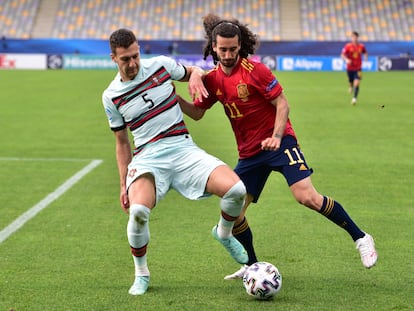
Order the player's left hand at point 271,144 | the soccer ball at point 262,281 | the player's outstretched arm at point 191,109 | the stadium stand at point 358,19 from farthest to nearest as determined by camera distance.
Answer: the stadium stand at point 358,19 → the player's outstretched arm at point 191,109 → the player's left hand at point 271,144 → the soccer ball at point 262,281

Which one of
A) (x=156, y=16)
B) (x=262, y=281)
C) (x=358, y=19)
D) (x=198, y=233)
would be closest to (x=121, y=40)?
(x=262, y=281)

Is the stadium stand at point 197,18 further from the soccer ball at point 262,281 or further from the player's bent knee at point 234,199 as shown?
the soccer ball at point 262,281

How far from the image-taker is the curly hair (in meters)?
6.64

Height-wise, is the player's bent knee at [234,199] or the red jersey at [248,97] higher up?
the red jersey at [248,97]

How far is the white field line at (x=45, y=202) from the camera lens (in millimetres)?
9016

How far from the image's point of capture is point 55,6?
58.3m

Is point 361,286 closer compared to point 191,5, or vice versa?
point 361,286

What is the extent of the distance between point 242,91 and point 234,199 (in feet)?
3.04

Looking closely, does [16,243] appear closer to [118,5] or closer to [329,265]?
[329,265]

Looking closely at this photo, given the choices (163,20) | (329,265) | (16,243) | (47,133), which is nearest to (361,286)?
(329,265)

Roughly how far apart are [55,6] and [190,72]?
53241 mm

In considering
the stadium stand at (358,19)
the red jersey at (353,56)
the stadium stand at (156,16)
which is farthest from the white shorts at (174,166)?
the stadium stand at (358,19)

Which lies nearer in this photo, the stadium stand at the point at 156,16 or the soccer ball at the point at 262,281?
the soccer ball at the point at 262,281

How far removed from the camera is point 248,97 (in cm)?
685
